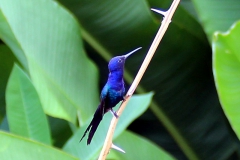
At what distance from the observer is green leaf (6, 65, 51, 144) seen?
42.7 inches

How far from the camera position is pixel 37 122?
1.10 metres

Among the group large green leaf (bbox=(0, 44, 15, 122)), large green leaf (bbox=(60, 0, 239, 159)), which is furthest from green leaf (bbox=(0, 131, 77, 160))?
large green leaf (bbox=(0, 44, 15, 122))

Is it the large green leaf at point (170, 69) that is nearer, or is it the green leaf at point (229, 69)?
the green leaf at point (229, 69)

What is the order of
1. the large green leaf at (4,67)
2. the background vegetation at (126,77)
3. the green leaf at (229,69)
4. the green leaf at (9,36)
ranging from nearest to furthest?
the green leaf at (229,69) < the background vegetation at (126,77) < the green leaf at (9,36) < the large green leaf at (4,67)

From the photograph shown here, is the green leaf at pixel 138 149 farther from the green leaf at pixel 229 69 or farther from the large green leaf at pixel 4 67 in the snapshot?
the large green leaf at pixel 4 67

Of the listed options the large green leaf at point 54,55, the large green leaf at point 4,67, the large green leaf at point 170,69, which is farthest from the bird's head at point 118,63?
the large green leaf at point 4,67

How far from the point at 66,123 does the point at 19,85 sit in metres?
0.41

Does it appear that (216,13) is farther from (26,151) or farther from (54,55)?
(26,151)

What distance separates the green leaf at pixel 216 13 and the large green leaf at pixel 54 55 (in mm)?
350

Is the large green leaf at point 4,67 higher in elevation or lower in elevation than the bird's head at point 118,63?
lower

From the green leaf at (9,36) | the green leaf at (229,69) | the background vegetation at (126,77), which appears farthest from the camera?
the green leaf at (9,36)

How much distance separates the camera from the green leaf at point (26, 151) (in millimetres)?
839

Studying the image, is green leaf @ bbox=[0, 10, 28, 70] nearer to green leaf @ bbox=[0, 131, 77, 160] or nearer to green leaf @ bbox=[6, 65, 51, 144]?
green leaf @ bbox=[6, 65, 51, 144]

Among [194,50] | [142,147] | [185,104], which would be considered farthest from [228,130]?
[142,147]
